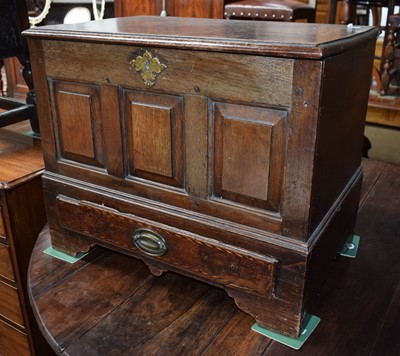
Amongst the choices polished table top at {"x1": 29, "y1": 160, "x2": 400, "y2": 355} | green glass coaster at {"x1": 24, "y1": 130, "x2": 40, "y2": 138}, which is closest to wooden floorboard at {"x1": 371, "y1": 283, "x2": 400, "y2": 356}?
polished table top at {"x1": 29, "y1": 160, "x2": 400, "y2": 355}

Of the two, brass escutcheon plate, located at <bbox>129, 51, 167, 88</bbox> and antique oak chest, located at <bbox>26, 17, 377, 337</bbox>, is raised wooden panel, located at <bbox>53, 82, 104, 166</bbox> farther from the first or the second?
brass escutcheon plate, located at <bbox>129, 51, 167, 88</bbox>

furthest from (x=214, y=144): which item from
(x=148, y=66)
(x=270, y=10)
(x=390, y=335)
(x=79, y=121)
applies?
(x=270, y=10)

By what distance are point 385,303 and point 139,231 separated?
484 mm

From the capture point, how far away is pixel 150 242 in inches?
36.2

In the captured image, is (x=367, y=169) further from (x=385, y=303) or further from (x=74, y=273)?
(x=74, y=273)

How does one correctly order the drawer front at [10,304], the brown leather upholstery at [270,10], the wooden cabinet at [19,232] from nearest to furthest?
the wooden cabinet at [19,232], the drawer front at [10,304], the brown leather upholstery at [270,10]

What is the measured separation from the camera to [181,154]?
0.85m

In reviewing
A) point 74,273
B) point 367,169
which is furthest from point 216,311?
point 367,169

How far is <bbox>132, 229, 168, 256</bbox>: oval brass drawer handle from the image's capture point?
2.97 ft

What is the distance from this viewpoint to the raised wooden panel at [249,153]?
743mm

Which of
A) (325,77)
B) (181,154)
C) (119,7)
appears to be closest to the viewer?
(325,77)

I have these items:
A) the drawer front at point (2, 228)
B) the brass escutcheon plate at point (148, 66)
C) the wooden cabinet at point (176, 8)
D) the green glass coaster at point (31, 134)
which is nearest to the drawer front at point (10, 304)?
the drawer front at point (2, 228)

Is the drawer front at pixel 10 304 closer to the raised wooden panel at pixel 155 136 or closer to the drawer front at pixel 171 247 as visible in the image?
the drawer front at pixel 171 247

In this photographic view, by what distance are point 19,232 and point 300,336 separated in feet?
2.60
